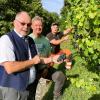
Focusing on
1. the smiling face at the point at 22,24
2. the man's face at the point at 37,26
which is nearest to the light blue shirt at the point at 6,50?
the smiling face at the point at 22,24

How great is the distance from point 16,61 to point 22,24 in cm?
51

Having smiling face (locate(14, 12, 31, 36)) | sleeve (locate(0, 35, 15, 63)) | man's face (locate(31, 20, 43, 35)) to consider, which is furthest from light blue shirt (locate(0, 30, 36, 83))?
man's face (locate(31, 20, 43, 35))

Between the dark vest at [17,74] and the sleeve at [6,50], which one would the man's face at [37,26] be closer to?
the dark vest at [17,74]

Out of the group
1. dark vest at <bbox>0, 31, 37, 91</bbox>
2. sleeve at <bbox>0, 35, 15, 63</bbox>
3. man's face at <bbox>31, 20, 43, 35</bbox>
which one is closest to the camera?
sleeve at <bbox>0, 35, 15, 63</bbox>

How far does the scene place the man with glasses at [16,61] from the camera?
5.65 metres

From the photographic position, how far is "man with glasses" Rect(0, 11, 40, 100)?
5648 mm

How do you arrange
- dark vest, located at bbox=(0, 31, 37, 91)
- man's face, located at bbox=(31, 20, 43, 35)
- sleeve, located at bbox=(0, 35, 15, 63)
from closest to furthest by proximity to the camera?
sleeve, located at bbox=(0, 35, 15, 63)
dark vest, located at bbox=(0, 31, 37, 91)
man's face, located at bbox=(31, 20, 43, 35)

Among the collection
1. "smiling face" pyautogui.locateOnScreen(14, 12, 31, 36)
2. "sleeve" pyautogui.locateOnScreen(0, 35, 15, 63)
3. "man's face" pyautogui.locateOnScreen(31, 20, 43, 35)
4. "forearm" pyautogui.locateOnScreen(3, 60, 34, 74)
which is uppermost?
"smiling face" pyautogui.locateOnScreen(14, 12, 31, 36)

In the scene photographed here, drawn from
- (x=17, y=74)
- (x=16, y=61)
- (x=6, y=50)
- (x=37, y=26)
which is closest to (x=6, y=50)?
(x=6, y=50)

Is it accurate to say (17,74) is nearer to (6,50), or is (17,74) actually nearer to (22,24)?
(6,50)

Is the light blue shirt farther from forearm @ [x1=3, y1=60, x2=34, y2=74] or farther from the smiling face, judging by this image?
the smiling face

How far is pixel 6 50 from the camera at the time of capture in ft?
18.5

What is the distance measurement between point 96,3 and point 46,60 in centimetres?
113

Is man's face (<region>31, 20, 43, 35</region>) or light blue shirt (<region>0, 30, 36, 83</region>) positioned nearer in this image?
light blue shirt (<region>0, 30, 36, 83</region>)
